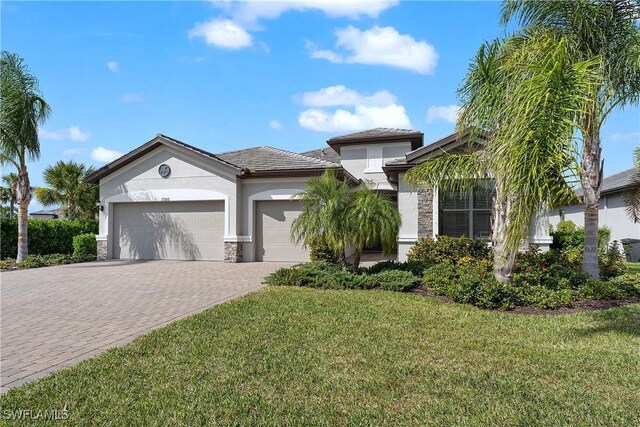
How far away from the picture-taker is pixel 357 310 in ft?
23.9

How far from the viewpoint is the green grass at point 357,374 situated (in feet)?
11.4

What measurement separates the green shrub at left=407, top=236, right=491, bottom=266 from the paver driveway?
518 cm

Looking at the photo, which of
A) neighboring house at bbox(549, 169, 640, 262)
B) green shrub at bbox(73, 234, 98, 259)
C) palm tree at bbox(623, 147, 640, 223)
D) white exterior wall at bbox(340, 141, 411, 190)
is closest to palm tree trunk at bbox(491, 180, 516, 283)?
palm tree at bbox(623, 147, 640, 223)

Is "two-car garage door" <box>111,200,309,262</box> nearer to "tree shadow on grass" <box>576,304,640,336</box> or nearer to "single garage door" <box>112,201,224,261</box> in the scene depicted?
"single garage door" <box>112,201,224,261</box>

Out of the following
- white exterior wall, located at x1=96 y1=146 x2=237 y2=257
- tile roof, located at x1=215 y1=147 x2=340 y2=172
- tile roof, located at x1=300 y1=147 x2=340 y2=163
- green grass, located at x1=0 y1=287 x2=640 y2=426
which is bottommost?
green grass, located at x1=0 y1=287 x2=640 y2=426

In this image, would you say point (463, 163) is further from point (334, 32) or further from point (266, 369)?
point (266, 369)

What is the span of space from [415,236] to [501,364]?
30.1 feet


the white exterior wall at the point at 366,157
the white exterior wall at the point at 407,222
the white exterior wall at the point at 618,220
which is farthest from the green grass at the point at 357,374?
the white exterior wall at the point at 618,220

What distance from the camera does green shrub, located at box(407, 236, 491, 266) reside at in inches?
490

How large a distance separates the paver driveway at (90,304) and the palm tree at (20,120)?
3.67m

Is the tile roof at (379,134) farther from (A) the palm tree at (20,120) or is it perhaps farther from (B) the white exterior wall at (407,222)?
(A) the palm tree at (20,120)

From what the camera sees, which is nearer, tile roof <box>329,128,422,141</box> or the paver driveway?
the paver driveway

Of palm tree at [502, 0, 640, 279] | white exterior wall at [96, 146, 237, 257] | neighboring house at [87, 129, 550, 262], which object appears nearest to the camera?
palm tree at [502, 0, 640, 279]

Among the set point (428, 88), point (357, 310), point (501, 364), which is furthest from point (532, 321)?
point (428, 88)
